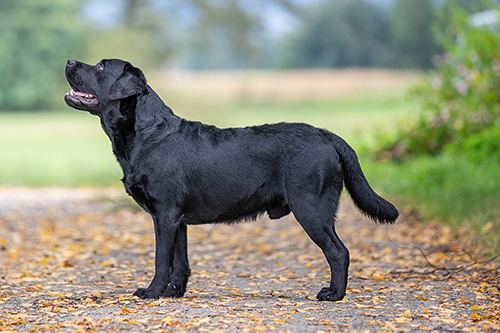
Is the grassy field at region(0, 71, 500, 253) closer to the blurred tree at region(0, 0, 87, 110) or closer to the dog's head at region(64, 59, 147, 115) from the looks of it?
the blurred tree at region(0, 0, 87, 110)

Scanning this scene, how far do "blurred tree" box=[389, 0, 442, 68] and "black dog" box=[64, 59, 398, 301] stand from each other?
20.0 m

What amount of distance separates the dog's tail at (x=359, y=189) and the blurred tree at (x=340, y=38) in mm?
20456

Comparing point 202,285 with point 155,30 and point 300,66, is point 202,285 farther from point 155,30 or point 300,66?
point 300,66

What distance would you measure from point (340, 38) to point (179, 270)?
70.9 ft

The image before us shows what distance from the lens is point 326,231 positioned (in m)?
4.01

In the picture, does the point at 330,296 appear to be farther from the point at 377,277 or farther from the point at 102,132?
the point at 102,132

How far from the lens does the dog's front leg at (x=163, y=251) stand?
158 inches

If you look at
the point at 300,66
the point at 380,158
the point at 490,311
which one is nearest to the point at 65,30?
the point at 300,66

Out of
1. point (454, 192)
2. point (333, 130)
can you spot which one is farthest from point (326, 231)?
point (333, 130)

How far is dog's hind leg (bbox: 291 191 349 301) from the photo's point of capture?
157 inches

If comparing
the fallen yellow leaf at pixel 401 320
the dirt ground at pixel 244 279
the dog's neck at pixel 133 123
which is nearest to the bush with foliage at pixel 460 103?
the dirt ground at pixel 244 279

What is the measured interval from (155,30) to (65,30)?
126 inches

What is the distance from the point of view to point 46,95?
21578 millimetres

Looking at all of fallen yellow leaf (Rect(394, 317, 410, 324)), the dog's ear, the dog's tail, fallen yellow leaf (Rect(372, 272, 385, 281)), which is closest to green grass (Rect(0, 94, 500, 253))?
fallen yellow leaf (Rect(372, 272, 385, 281))
